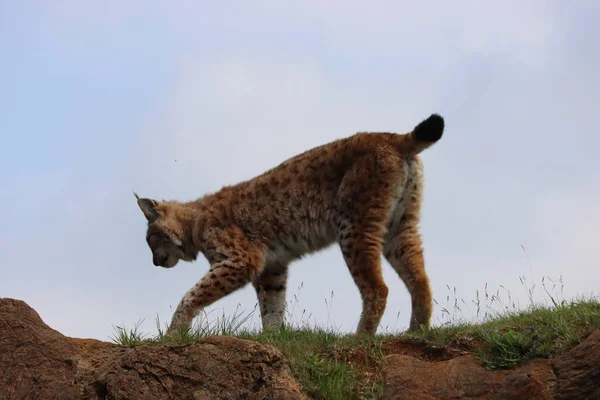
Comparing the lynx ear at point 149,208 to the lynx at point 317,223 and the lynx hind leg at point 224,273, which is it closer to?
the lynx at point 317,223

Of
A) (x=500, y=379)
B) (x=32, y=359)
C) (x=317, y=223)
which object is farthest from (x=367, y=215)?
(x=32, y=359)

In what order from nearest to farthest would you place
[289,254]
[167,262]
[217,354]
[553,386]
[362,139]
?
1. [553,386]
2. [217,354]
3. [362,139]
4. [289,254]
5. [167,262]

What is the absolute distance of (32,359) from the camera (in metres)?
7.14

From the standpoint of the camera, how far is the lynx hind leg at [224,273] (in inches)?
388

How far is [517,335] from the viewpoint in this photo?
6.99 metres

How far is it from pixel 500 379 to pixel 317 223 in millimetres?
4019

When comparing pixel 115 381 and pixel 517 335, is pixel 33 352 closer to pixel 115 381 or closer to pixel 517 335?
pixel 115 381

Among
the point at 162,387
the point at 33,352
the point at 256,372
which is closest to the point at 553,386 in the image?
the point at 256,372

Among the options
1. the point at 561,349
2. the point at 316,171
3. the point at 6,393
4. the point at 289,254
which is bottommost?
the point at 6,393

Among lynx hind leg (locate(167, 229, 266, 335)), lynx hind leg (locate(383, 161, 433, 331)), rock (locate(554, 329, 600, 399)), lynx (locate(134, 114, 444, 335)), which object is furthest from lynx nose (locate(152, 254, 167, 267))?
rock (locate(554, 329, 600, 399))

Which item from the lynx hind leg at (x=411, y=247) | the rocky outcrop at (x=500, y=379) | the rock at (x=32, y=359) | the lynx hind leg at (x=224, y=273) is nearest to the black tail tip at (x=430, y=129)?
the lynx hind leg at (x=411, y=247)

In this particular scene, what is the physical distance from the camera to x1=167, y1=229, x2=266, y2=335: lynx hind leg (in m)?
9.86

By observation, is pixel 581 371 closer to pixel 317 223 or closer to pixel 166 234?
pixel 317 223

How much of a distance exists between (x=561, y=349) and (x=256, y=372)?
2394 millimetres
